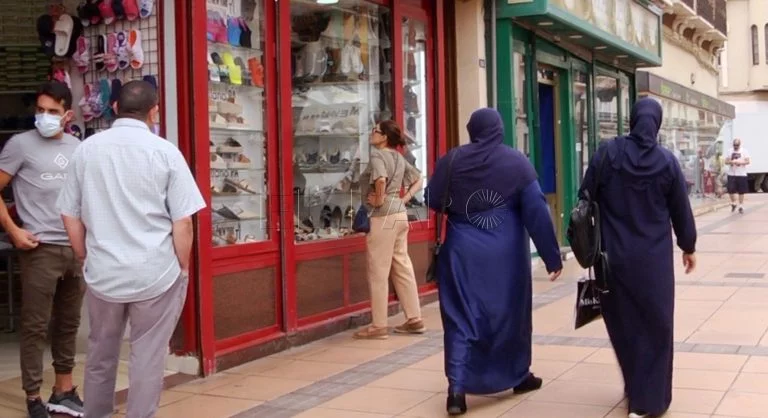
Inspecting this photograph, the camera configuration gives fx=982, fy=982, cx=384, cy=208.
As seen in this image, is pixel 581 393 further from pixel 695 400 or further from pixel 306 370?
pixel 306 370

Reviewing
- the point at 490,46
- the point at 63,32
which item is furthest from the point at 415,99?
the point at 63,32

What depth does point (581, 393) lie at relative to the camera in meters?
5.90

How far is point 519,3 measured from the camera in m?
10.8

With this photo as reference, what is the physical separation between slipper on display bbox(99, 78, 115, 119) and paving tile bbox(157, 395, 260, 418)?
2017mm

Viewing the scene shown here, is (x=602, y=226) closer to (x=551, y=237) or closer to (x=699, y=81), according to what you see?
(x=551, y=237)

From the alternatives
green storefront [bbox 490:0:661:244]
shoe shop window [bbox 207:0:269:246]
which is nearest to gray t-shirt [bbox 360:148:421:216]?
shoe shop window [bbox 207:0:269:246]

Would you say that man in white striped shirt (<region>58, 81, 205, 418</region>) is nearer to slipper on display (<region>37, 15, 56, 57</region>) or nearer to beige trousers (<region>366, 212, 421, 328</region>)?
slipper on display (<region>37, 15, 56, 57</region>)

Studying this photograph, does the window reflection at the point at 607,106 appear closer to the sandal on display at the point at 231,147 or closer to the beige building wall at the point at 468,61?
the beige building wall at the point at 468,61

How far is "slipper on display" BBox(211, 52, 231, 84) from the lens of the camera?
6.89 meters

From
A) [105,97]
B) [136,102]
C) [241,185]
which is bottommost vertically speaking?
[241,185]

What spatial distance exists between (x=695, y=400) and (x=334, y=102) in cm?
419

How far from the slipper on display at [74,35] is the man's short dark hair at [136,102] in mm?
2604

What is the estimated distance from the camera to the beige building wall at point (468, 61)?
10461mm

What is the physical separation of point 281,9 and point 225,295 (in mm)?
2215
